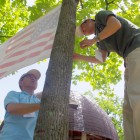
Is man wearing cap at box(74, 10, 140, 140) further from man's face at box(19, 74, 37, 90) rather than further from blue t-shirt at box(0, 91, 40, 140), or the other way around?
blue t-shirt at box(0, 91, 40, 140)

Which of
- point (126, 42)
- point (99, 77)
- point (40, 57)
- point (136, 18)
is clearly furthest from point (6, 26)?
point (126, 42)

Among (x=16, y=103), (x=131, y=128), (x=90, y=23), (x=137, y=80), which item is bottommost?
(x=131, y=128)

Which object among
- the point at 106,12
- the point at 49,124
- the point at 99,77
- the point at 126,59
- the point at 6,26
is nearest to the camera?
the point at 49,124

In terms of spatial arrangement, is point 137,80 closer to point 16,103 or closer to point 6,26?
point 16,103

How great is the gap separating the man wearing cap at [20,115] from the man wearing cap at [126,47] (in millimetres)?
959

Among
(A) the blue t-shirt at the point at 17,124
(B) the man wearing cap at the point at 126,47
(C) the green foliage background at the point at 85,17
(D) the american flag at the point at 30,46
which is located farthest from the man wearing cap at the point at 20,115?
(C) the green foliage background at the point at 85,17

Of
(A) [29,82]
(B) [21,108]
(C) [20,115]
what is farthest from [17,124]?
(A) [29,82]

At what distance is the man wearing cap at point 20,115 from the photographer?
3.01 meters

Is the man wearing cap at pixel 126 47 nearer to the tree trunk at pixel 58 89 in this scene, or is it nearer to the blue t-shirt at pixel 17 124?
the tree trunk at pixel 58 89

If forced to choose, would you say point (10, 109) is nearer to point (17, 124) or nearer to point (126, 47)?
point (17, 124)

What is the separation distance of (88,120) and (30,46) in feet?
26.2

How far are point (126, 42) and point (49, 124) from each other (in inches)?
53.3

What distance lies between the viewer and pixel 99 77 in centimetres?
873

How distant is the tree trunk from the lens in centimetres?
Result: 240
